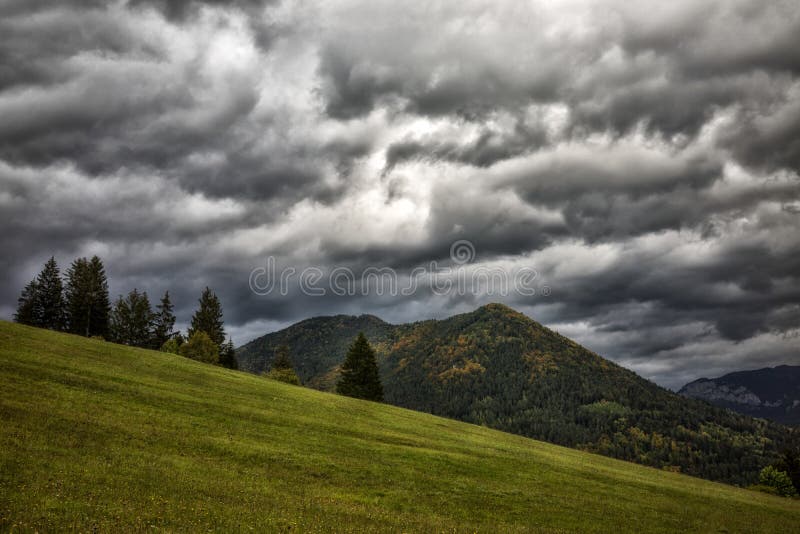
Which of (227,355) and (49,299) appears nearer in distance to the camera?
(49,299)

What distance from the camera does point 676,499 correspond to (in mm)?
41594

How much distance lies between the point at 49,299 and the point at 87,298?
20.2 feet

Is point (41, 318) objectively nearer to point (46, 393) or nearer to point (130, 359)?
point (130, 359)

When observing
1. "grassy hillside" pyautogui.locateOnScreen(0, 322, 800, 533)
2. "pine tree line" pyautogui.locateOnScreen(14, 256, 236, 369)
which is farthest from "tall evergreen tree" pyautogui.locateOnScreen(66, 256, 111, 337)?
"grassy hillside" pyautogui.locateOnScreen(0, 322, 800, 533)

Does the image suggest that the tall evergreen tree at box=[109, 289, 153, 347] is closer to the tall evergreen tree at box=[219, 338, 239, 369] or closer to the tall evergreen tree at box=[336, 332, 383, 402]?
the tall evergreen tree at box=[219, 338, 239, 369]

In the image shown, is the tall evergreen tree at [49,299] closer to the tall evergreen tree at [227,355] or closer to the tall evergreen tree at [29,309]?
the tall evergreen tree at [29,309]

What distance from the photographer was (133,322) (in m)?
106

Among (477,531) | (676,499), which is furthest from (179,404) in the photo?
(676,499)

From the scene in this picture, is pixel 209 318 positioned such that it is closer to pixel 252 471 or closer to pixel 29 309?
pixel 29 309

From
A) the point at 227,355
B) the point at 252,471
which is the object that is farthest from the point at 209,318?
the point at 252,471

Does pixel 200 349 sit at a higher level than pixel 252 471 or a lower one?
higher

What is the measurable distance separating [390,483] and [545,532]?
9690 mm

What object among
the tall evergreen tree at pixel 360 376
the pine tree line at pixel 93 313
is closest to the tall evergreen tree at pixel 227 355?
the pine tree line at pixel 93 313

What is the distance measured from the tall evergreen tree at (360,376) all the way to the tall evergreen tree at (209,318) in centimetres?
3325
